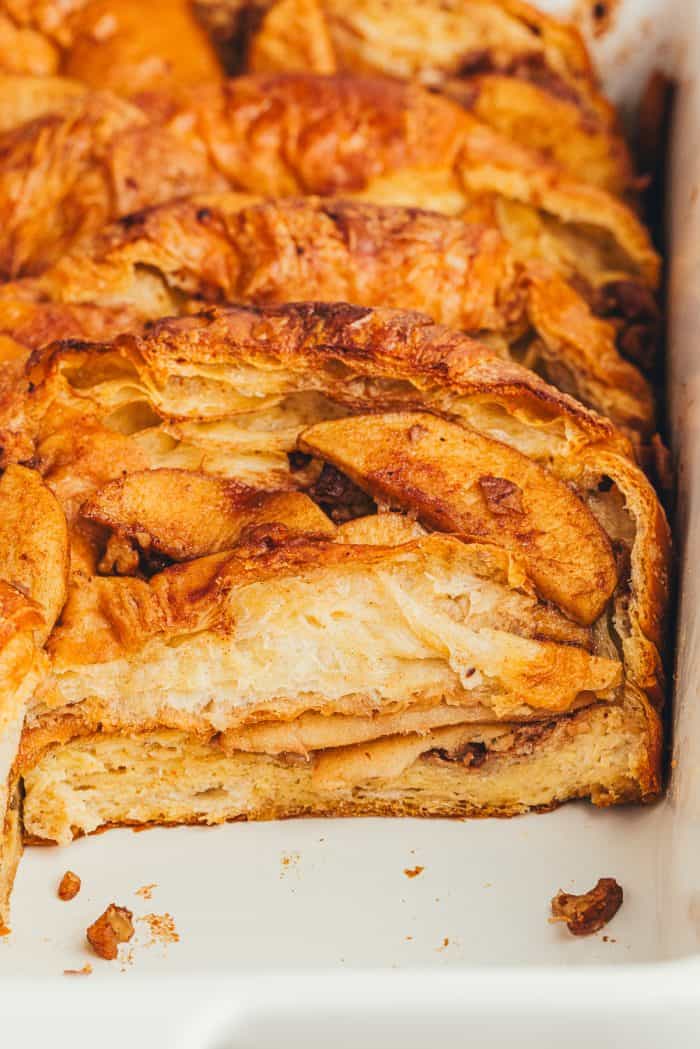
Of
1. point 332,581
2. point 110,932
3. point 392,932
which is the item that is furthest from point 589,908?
point 110,932

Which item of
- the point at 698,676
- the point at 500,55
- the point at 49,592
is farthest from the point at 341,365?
the point at 500,55

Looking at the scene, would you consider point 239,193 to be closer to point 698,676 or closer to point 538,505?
point 538,505

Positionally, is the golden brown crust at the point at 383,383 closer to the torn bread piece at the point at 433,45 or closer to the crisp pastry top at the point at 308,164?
the crisp pastry top at the point at 308,164

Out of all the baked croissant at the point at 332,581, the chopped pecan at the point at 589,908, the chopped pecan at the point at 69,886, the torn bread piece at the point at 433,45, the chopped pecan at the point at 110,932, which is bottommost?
the chopped pecan at the point at 69,886

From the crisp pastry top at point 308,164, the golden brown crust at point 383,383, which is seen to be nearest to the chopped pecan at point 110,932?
the golden brown crust at point 383,383

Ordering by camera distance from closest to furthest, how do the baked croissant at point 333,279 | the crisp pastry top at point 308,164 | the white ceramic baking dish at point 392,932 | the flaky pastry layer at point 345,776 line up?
the white ceramic baking dish at point 392,932 → the flaky pastry layer at point 345,776 → the baked croissant at point 333,279 → the crisp pastry top at point 308,164

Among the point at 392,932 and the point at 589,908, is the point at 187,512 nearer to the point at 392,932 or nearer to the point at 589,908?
the point at 392,932

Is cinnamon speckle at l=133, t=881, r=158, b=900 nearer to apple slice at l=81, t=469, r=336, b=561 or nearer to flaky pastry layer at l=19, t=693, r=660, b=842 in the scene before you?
flaky pastry layer at l=19, t=693, r=660, b=842

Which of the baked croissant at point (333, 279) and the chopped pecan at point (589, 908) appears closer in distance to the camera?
the chopped pecan at point (589, 908)
